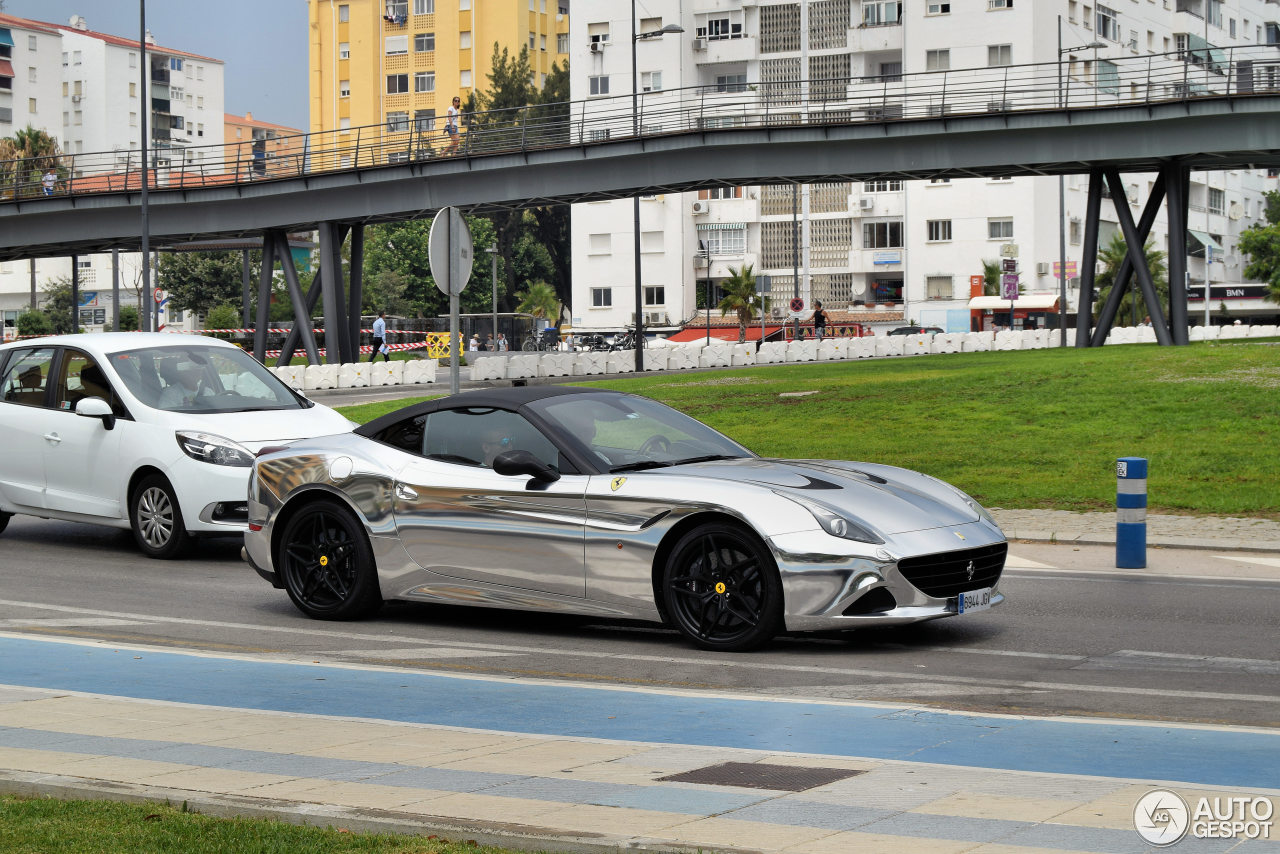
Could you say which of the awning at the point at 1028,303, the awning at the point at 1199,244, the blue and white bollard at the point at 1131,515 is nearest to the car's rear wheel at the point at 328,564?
the blue and white bollard at the point at 1131,515

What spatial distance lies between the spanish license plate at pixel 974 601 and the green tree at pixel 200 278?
9738 cm

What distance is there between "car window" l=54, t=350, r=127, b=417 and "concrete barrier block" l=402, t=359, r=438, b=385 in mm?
31584

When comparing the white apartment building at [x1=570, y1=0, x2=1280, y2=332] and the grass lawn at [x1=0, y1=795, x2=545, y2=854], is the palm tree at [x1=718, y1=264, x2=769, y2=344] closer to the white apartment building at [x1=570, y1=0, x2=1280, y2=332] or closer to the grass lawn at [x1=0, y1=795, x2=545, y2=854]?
the white apartment building at [x1=570, y1=0, x2=1280, y2=332]

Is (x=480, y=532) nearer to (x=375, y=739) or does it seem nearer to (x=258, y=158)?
(x=375, y=739)

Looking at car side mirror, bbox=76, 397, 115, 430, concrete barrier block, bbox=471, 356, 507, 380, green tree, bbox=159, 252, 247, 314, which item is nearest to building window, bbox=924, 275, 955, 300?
concrete barrier block, bbox=471, 356, 507, 380

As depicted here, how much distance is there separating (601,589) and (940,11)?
80.3 metres

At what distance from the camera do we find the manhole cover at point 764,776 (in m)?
5.42

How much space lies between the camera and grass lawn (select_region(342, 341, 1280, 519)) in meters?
16.7

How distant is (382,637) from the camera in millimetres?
9383

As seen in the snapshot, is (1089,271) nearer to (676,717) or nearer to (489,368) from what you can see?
(489,368)

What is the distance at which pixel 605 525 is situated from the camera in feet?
28.6

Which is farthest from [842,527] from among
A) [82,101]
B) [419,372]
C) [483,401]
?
[82,101]

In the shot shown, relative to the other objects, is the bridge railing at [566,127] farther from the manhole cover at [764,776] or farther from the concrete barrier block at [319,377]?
the manhole cover at [764,776]

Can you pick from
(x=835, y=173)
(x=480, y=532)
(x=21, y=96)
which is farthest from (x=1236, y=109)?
(x=21, y=96)
